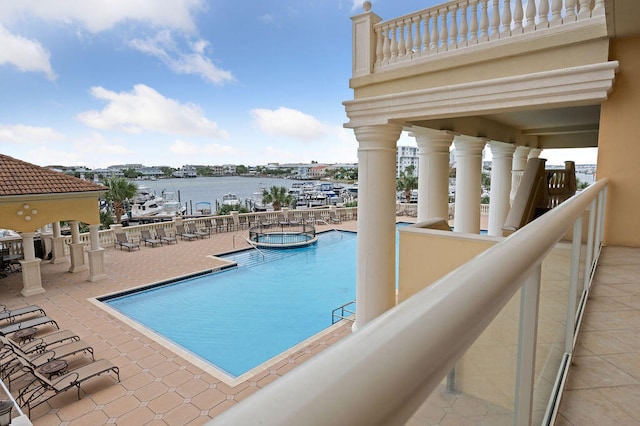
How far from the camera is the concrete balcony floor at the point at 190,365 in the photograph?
190 cm

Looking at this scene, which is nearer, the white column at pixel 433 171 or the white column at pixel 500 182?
the white column at pixel 433 171

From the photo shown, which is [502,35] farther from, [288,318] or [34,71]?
[34,71]

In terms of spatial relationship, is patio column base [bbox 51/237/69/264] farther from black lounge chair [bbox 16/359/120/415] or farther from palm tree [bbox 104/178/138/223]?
black lounge chair [bbox 16/359/120/415]

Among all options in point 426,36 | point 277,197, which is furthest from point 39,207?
point 277,197

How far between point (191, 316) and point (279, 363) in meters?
4.69

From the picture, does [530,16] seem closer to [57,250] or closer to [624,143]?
[624,143]

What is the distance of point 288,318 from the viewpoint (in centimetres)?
1218

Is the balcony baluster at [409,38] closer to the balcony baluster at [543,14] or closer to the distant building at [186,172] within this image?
the balcony baluster at [543,14]

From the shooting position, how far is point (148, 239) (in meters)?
20.1

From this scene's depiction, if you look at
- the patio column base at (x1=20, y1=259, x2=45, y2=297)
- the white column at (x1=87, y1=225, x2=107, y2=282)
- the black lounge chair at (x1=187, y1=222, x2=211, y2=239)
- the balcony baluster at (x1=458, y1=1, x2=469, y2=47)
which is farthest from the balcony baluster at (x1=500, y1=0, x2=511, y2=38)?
the black lounge chair at (x1=187, y1=222, x2=211, y2=239)

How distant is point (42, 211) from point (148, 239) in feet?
24.1

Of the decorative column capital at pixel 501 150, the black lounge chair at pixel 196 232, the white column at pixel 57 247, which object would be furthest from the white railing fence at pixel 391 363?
the black lounge chair at pixel 196 232

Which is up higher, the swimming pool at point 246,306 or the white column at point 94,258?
the white column at point 94,258

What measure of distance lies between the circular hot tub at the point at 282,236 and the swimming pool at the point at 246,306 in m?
1.84
